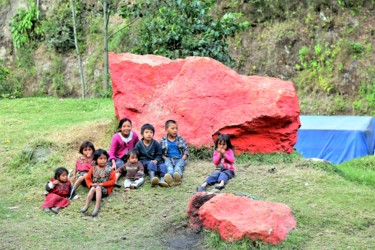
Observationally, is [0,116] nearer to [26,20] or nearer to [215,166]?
[215,166]

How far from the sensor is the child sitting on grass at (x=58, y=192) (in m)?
7.12

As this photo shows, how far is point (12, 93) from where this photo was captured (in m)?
20.1

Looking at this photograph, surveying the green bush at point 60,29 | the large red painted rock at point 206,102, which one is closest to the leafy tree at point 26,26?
the green bush at point 60,29

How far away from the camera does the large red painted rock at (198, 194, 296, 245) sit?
5.55 metres

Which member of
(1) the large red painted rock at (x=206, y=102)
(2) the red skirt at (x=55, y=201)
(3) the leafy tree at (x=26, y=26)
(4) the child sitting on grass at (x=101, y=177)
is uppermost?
(3) the leafy tree at (x=26, y=26)

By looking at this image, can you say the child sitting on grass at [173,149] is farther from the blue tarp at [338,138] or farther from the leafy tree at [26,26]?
the leafy tree at [26,26]

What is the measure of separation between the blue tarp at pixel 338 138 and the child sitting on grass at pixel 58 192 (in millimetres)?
9235

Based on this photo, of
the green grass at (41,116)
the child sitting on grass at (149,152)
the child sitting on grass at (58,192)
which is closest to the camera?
the child sitting on grass at (58,192)

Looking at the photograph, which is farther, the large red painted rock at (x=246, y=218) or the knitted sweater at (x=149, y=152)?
the knitted sweater at (x=149, y=152)

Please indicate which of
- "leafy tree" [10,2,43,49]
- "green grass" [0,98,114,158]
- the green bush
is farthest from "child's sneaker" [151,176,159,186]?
"leafy tree" [10,2,43,49]

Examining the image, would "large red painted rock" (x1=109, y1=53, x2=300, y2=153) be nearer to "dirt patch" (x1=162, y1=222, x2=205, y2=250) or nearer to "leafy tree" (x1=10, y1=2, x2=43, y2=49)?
"dirt patch" (x1=162, y1=222, x2=205, y2=250)

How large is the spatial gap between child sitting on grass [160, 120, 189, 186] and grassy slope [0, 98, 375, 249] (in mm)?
220

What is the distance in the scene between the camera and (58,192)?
23.7 ft

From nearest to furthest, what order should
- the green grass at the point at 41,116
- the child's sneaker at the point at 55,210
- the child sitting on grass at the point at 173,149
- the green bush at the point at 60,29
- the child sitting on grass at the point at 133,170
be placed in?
1. the child's sneaker at the point at 55,210
2. the child sitting on grass at the point at 133,170
3. the child sitting on grass at the point at 173,149
4. the green grass at the point at 41,116
5. the green bush at the point at 60,29
